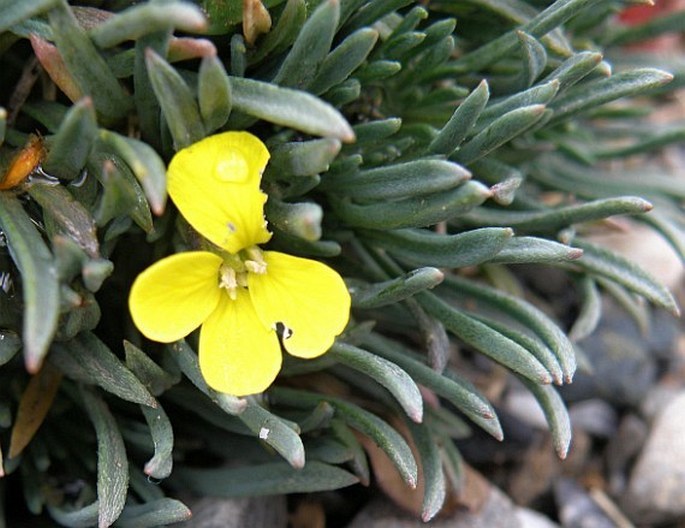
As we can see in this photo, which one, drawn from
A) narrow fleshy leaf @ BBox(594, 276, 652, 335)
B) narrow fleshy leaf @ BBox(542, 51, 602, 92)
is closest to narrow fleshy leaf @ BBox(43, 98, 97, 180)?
narrow fleshy leaf @ BBox(542, 51, 602, 92)

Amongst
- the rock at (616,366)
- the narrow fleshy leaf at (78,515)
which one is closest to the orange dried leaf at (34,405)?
the narrow fleshy leaf at (78,515)

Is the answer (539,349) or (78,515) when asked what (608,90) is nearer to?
(539,349)

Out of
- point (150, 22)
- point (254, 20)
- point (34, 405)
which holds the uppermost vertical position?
point (150, 22)

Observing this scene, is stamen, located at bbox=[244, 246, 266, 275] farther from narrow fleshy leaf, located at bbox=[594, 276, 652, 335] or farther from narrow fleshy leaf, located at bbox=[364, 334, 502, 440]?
narrow fleshy leaf, located at bbox=[594, 276, 652, 335]

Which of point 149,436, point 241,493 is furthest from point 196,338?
point 241,493

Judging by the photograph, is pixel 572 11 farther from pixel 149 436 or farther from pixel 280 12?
pixel 149 436

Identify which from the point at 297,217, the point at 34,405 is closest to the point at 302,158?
the point at 297,217

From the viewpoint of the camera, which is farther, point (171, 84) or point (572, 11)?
point (572, 11)

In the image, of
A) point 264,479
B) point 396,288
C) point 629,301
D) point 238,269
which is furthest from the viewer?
point 629,301
